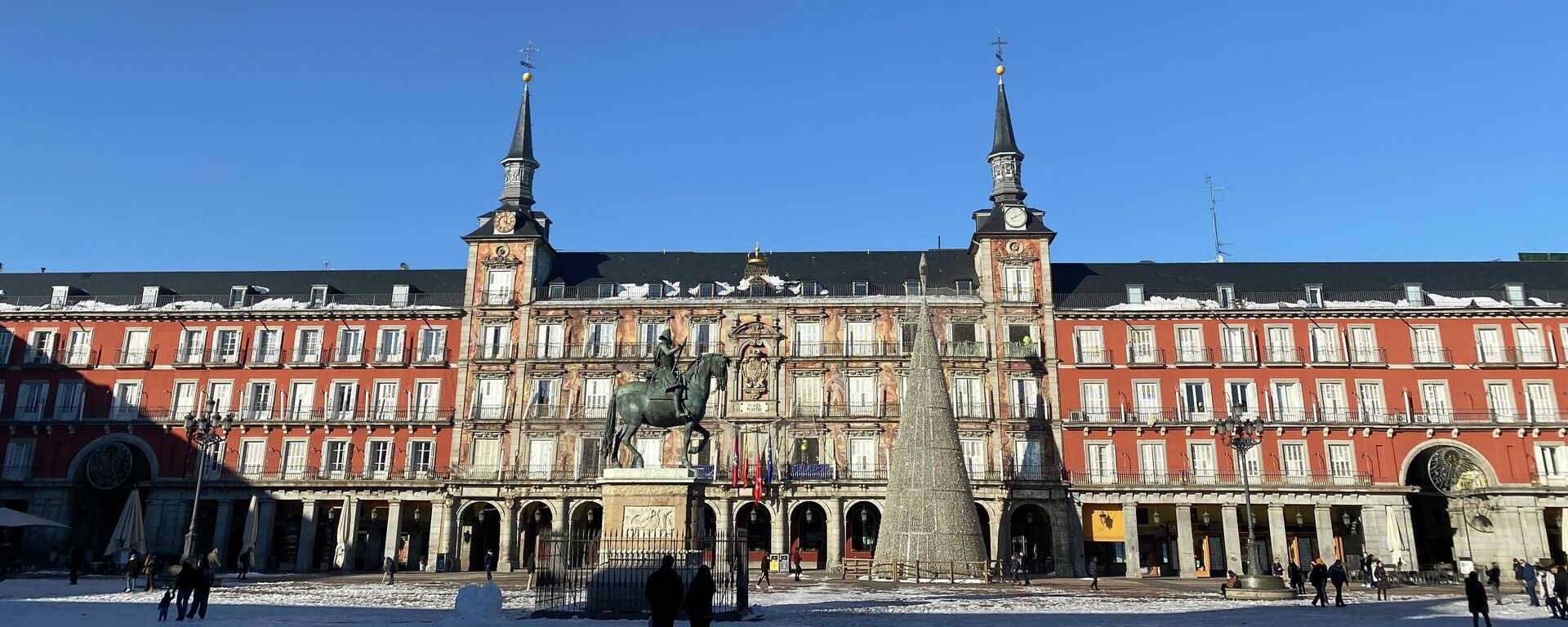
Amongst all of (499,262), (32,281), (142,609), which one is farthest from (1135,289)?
→ (32,281)

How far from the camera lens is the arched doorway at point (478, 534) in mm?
49750

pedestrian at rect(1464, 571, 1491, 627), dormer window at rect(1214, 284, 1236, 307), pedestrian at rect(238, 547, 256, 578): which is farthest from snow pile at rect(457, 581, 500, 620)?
dormer window at rect(1214, 284, 1236, 307)

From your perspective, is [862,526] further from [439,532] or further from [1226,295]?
[1226,295]

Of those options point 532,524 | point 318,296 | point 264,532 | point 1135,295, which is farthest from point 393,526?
point 1135,295

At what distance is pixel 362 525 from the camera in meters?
50.6

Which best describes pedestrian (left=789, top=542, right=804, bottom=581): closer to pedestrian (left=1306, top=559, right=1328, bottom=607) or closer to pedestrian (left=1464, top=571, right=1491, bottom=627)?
pedestrian (left=1306, top=559, right=1328, bottom=607)

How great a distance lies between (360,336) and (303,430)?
513 cm

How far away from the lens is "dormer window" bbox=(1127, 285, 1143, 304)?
51062 millimetres

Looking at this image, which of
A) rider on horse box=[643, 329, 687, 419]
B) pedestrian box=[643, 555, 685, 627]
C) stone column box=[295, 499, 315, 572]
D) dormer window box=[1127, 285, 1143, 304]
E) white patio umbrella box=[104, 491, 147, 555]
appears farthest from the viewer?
dormer window box=[1127, 285, 1143, 304]

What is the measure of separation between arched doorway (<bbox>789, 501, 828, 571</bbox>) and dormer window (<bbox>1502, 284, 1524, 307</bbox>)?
34.0m

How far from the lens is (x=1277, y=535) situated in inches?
1825

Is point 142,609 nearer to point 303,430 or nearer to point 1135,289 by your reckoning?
point 303,430

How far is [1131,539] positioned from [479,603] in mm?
35097

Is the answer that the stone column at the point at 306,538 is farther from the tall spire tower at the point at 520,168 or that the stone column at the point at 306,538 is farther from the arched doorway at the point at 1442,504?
the arched doorway at the point at 1442,504
